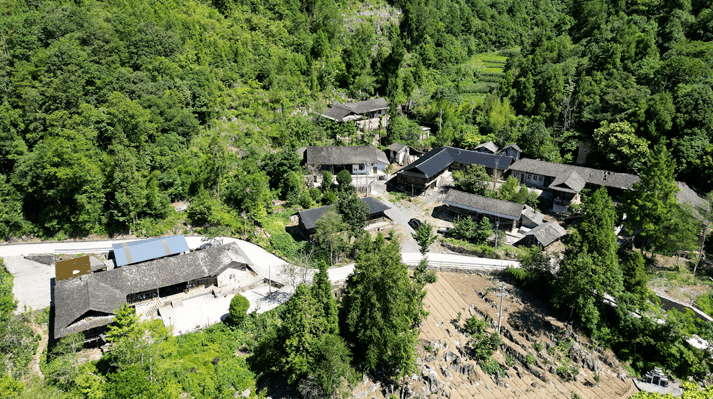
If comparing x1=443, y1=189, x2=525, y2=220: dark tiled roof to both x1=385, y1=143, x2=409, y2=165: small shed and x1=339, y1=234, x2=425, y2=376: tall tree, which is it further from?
x1=339, y1=234, x2=425, y2=376: tall tree

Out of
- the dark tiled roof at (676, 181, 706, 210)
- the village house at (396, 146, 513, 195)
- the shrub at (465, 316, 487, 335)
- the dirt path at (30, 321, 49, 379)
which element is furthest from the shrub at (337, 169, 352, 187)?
the dark tiled roof at (676, 181, 706, 210)

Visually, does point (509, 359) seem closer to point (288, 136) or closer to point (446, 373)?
point (446, 373)

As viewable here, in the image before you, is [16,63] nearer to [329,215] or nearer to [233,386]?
[329,215]

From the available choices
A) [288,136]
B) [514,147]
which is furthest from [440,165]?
[288,136]

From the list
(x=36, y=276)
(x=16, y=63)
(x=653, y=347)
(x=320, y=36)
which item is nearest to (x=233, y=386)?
(x=36, y=276)

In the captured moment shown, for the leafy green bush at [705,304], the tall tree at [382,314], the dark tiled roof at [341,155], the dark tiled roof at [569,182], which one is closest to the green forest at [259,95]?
the dark tiled roof at [341,155]

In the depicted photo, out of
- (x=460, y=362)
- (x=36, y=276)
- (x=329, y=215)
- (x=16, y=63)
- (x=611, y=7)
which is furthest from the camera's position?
(x=611, y=7)
